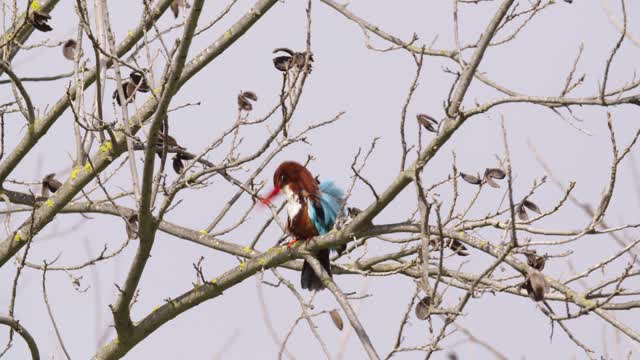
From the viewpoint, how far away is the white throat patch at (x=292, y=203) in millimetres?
5340

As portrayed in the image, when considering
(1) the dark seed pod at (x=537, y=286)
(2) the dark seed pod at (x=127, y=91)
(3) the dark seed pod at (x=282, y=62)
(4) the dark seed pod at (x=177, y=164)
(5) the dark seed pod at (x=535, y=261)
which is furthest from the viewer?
(4) the dark seed pod at (x=177, y=164)

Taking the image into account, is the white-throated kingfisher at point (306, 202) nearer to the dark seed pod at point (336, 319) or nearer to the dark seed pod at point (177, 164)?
the dark seed pod at point (177, 164)

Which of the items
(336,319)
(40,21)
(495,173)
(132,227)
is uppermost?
(40,21)

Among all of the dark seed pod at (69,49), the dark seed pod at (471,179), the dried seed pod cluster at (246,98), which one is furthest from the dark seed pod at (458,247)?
the dark seed pod at (69,49)

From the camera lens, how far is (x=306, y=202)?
5.46m

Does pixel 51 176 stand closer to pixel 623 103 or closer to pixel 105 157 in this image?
pixel 105 157

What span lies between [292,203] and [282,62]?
1.50 metres

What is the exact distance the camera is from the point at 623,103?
371 cm

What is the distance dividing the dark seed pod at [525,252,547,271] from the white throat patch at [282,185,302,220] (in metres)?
1.61

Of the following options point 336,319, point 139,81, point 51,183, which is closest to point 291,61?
point 139,81

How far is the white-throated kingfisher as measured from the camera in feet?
17.3

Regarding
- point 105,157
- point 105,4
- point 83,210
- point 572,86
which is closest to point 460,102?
point 572,86

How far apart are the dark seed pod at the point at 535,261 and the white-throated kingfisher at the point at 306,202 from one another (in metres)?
1.31

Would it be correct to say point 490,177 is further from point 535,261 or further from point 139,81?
point 139,81
